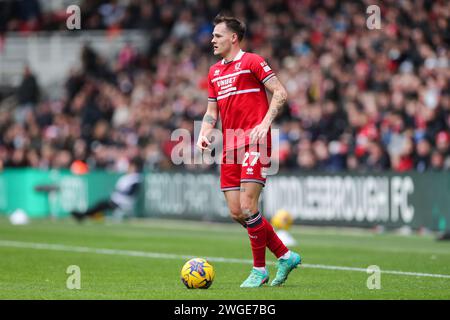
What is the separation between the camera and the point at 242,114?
435 inches

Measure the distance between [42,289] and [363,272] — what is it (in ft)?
14.3

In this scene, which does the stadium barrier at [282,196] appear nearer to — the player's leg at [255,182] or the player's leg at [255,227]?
the player's leg at [255,182]


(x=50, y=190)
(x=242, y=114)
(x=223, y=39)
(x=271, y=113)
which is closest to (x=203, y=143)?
Result: (x=242, y=114)

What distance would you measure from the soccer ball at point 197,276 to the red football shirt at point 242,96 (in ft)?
4.33

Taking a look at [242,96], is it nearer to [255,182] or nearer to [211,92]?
[211,92]

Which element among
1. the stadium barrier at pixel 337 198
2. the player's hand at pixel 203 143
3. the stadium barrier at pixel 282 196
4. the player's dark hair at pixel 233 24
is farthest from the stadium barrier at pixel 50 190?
the player's dark hair at pixel 233 24

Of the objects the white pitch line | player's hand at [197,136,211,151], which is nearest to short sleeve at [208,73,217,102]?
player's hand at [197,136,211,151]

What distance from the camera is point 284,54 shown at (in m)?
28.5

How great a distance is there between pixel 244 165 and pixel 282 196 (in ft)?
45.4

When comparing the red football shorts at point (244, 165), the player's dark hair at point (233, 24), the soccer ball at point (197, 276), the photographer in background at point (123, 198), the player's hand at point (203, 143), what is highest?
the player's dark hair at point (233, 24)

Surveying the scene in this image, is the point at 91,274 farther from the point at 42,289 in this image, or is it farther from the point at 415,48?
the point at 415,48

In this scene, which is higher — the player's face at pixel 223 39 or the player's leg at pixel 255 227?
the player's face at pixel 223 39

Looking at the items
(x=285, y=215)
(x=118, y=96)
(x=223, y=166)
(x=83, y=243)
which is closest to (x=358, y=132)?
(x=285, y=215)

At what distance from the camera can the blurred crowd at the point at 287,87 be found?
23.3 m
